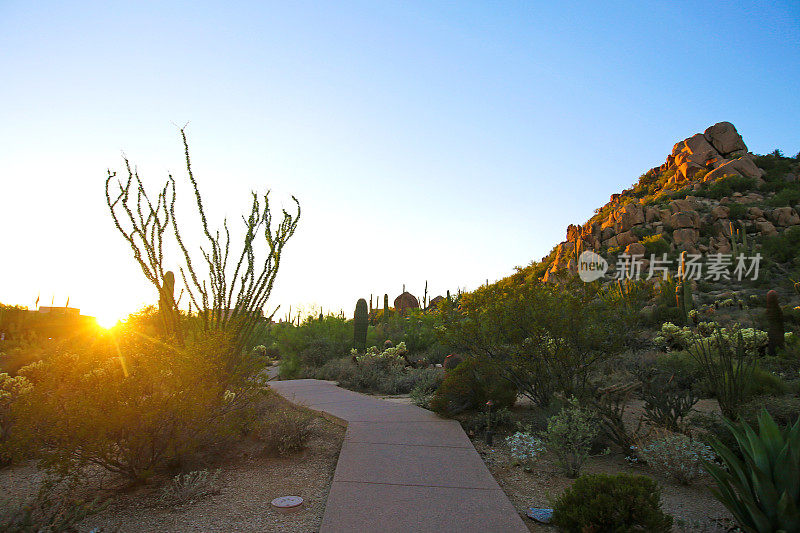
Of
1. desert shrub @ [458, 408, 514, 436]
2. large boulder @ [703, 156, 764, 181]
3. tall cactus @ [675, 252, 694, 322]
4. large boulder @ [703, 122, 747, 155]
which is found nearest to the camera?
desert shrub @ [458, 408, 514, 436]

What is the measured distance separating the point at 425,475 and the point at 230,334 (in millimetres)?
2887

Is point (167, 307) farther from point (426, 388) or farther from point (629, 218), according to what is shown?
point (629, 218)

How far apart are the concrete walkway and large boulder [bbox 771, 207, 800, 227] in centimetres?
3444

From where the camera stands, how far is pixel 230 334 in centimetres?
593

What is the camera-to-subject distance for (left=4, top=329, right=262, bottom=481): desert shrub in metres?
4.22

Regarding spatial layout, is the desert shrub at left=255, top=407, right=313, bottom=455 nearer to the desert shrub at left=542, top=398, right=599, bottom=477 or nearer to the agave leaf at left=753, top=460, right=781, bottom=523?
the desert shrub at left=542, top=398, right=599, bottom=477

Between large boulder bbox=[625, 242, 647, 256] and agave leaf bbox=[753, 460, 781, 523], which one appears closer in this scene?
agave leaf bbox=[753, 460, 781, 523]

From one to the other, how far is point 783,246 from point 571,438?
3005cm

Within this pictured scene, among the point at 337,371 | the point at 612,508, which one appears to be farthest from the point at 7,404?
the point at 337,371

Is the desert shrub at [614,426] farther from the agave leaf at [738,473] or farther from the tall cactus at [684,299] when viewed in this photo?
the tall cactus at [684,299]

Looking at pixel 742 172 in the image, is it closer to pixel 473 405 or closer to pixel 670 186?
pixel 670 186

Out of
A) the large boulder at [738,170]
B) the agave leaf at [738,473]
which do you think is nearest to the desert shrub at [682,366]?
the agave leaf at [738,473]

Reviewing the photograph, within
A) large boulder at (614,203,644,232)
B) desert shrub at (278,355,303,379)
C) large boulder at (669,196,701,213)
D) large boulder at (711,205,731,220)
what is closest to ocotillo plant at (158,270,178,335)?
desert shrub at (278,355,303,379)

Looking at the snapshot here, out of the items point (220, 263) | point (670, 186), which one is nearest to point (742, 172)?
point (670, 186)
